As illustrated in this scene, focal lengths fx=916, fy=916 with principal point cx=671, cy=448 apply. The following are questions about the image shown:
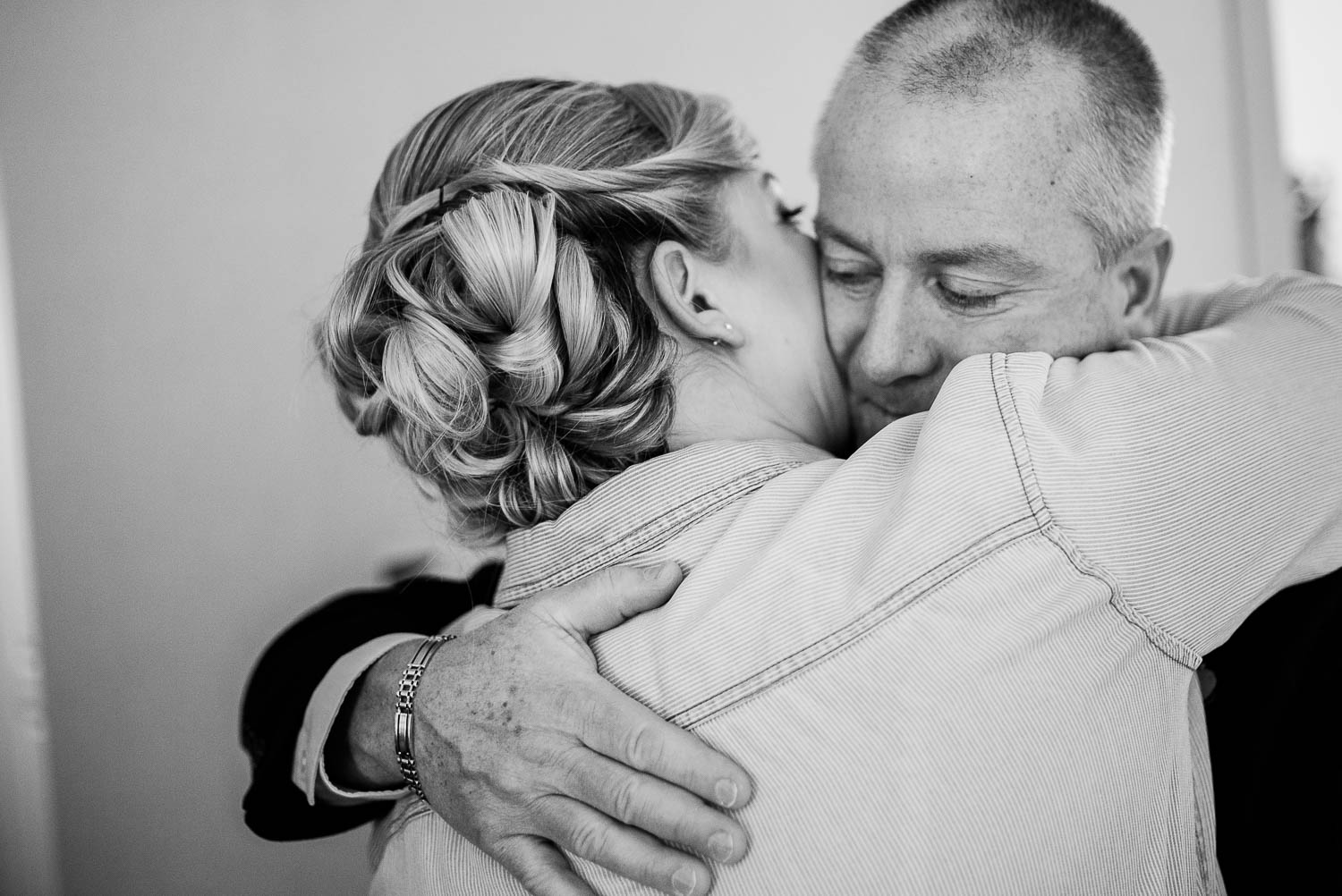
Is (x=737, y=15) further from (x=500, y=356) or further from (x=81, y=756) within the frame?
(x=81, y=756)

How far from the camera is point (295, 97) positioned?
1.97 m

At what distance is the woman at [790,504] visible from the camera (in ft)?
2.56

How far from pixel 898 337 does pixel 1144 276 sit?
38 centimetres

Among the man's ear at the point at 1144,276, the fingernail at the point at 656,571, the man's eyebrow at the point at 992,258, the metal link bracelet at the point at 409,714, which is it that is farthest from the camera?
the man's ear at the point at 1144,276

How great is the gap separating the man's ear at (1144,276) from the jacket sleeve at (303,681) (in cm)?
125

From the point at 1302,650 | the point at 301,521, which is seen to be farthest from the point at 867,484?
the point at 301,521

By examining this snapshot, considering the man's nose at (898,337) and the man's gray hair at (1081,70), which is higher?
the man's gray hair at (1081,70)

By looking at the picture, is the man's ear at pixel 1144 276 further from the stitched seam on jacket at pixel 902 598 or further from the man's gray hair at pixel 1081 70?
the stitched seam on jacket at pixel 902 598

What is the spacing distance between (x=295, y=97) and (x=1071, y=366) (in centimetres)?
173

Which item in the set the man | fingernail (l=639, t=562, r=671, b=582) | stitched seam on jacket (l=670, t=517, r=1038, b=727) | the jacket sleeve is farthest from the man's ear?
the jacket sleeve

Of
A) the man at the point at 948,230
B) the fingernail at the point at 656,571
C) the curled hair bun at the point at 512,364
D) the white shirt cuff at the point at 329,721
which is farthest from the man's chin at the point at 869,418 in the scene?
the white shirt cuff at the point at 329,721

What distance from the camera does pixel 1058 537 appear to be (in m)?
0.78

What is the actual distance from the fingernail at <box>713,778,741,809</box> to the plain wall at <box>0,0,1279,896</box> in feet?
4.51

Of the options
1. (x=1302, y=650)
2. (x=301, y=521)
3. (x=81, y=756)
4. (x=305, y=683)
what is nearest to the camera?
(x=1302, y=650)
